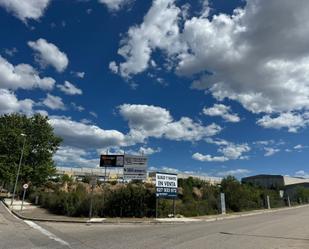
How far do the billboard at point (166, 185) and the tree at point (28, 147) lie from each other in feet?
89.4

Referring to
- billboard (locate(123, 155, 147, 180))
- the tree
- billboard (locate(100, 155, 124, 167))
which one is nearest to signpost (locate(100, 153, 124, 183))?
billboard (locate(100, 155, 124, 167))

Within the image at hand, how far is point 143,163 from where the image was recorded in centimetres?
3353

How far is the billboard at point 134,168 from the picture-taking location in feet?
109

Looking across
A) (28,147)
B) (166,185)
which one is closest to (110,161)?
(166,185)

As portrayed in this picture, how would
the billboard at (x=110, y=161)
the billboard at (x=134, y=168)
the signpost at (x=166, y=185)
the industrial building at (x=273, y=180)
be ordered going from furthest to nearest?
the industrial building at (x=273, y=180), the billboard at (x=134, y=168), the billboard at (x=110, y=161), the signpost at (x=166, y=185)

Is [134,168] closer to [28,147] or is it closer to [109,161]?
[109,161]

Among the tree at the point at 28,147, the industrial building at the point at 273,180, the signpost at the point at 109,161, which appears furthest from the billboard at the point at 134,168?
the industrial building at the point at 273,180

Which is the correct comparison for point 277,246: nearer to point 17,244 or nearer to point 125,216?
point 17,244

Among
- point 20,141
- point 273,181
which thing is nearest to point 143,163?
point 20,141

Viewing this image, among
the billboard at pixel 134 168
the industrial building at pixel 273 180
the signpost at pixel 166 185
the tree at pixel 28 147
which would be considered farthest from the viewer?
the industrial building at pixel 273 180

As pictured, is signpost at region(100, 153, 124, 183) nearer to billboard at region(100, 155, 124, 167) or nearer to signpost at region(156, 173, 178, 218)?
billboard at region(100, 155, 124, 167)

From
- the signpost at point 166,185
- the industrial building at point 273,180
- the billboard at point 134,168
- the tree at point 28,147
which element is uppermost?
the industrial building at point 273,180

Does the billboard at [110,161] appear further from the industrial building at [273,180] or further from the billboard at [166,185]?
the industrial building at [273,180]

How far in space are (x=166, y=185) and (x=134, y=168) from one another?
6.29 metres
